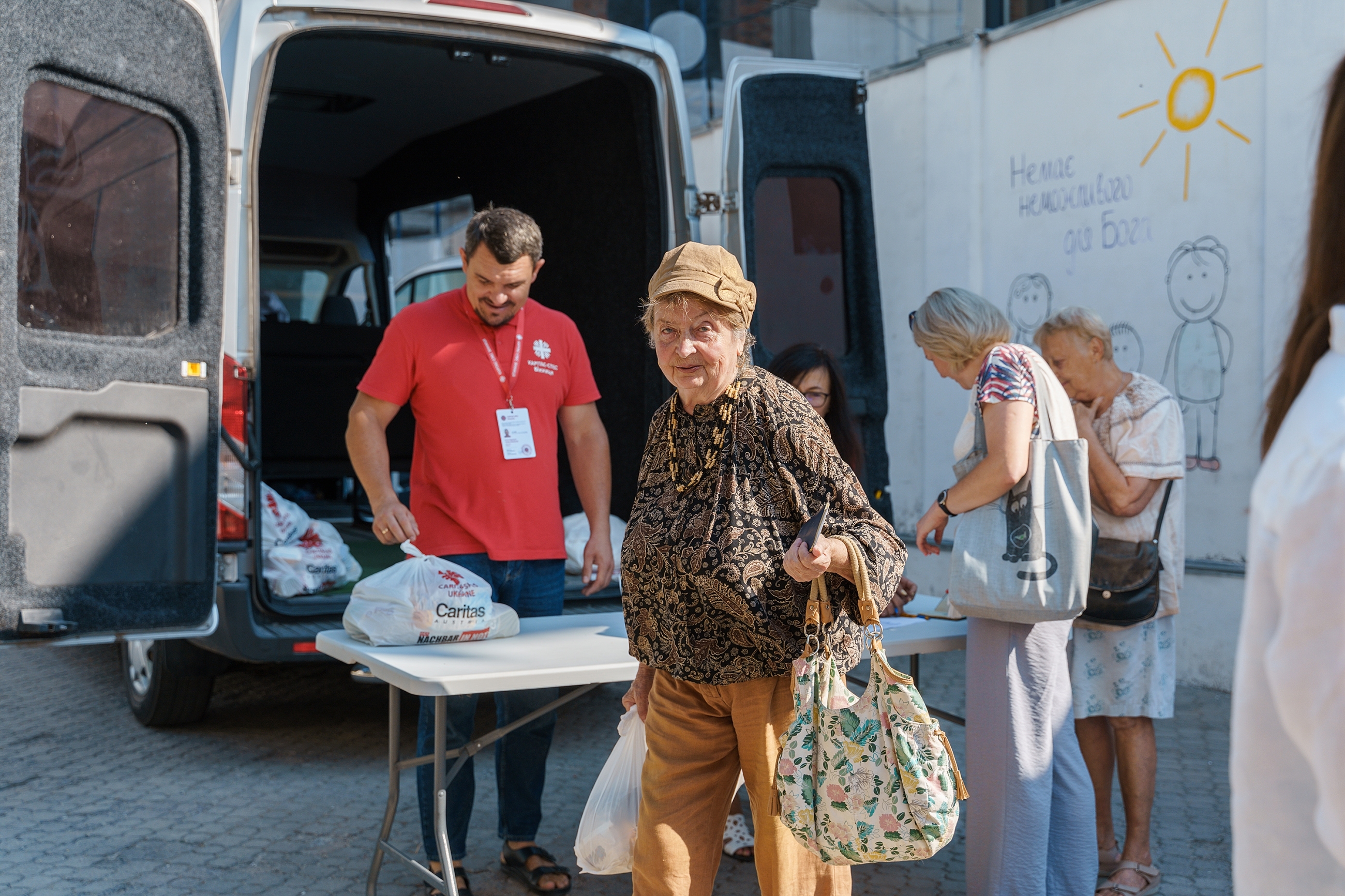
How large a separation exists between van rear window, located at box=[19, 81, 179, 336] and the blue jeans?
3.43ft

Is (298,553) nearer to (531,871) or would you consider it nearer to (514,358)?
(514,358)

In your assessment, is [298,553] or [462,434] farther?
[298,553]

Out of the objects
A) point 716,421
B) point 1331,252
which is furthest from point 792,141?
point 1331,252

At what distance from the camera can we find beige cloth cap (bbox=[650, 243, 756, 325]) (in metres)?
2.01

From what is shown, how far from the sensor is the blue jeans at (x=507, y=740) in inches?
119

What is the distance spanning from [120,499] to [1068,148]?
14.7 feet

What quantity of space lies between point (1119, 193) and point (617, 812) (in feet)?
13.6

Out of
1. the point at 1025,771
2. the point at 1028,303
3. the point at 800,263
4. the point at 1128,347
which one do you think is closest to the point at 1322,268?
the point at 1025,771

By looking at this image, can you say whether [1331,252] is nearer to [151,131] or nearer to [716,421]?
[716,421]

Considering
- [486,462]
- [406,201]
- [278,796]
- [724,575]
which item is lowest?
[278,796]

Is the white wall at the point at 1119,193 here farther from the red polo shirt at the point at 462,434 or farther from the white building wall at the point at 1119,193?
the red polo shirt at the point at 462,434

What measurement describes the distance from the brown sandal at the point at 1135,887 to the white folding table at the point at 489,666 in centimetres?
53

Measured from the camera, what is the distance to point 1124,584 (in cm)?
291

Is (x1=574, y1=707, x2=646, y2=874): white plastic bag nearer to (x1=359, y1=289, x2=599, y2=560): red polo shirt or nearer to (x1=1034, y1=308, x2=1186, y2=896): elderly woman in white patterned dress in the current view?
(x1=359, y1=289, x2=599, y2=560): red polo shirt
